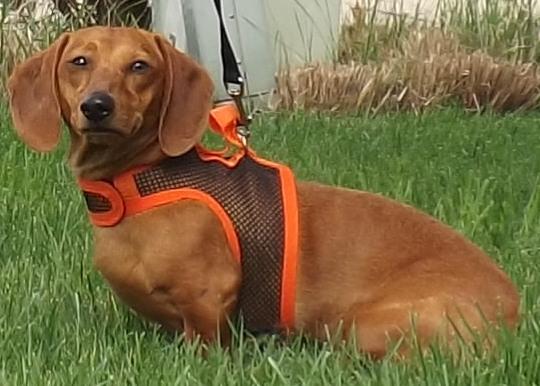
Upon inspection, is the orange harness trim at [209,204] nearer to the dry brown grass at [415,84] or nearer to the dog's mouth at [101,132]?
the dog's mouth at [101,132]

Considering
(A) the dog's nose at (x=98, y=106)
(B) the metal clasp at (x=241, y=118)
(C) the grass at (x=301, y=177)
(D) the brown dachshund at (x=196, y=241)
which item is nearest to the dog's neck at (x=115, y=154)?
(D) the brown dachshund at (x=196, y=241)

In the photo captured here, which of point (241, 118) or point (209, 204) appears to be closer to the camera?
point (209, 204)

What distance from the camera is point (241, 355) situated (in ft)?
11.5

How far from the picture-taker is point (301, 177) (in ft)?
18.6

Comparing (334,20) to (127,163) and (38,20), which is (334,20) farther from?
(127,163)

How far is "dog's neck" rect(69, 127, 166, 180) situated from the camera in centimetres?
370

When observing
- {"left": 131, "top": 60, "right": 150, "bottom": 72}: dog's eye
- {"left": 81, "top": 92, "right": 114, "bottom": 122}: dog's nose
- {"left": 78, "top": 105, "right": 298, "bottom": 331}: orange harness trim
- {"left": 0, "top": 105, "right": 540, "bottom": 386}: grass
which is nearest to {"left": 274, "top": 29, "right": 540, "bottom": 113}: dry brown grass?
{"left": 0, "top": 105, "right": 540, "bottom": 386}: grass

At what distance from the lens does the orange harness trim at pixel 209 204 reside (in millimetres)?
3664

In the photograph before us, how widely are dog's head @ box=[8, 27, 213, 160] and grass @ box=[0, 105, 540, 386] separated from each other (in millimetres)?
515

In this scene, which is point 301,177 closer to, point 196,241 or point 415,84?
point 196,241

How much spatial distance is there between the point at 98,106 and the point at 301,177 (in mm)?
2240

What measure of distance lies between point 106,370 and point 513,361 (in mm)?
957

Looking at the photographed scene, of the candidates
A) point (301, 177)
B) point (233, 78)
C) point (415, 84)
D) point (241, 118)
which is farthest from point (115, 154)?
point (415, 84)

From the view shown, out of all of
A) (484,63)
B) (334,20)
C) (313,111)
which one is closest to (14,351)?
(313,111)
